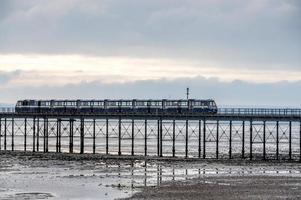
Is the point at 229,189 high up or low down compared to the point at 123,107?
down

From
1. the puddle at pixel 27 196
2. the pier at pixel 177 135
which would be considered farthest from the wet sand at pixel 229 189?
the pier at pixel 177 135

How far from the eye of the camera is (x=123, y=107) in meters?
89.0

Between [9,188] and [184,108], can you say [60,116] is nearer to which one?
[184,108]

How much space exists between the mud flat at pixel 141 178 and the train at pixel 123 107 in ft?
41.4

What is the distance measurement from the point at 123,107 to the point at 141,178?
3386 cm

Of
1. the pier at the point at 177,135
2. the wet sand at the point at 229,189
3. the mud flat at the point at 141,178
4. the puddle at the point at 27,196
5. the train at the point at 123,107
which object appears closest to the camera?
the puddle at the point at 27,196

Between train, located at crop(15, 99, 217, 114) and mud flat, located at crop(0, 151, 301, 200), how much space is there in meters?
12.6

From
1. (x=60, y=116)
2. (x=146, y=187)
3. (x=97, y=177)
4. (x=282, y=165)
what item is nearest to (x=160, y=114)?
(x=60, y=116)

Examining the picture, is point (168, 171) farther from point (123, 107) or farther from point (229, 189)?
point (123, 107)

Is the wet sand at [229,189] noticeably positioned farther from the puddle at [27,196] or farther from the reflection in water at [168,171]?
the puddle at [27,196]

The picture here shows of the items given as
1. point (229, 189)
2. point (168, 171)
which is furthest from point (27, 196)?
point (168, 171)

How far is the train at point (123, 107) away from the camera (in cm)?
8588

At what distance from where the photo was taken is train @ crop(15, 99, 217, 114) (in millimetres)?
85875

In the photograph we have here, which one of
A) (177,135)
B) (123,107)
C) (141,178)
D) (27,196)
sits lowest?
(27,196)
